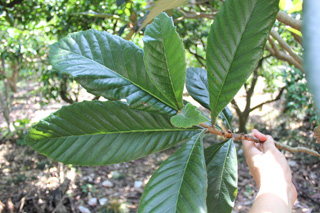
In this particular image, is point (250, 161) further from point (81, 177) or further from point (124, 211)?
point (81, 177)

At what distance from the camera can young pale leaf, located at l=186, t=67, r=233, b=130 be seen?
2.54 feet

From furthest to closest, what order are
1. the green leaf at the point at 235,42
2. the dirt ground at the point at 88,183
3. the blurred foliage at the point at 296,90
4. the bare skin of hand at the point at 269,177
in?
the blurred foliage at the point at 296,90 < the dirt ground at the point at 88,183 < the bare skin of hand at the point at 269,177 < the green leaf at the point at 235,42

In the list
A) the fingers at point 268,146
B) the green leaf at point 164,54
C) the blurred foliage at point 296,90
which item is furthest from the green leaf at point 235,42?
the blurred foliage at point 296,90

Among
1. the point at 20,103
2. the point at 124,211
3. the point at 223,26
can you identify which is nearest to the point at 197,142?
the point at 223,26

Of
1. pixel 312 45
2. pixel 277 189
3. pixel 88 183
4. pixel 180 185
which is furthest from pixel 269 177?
pixel 88 183

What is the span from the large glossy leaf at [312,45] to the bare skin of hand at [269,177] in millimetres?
496

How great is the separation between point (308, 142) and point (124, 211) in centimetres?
213

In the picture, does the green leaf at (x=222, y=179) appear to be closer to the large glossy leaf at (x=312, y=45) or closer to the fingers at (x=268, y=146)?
the fingers at (x=268, y=146)

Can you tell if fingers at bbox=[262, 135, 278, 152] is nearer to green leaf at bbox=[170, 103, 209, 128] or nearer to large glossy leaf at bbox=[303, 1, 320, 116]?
green leaf at bbox=[170, 103, 209, 128]

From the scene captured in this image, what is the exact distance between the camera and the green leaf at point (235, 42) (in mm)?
474

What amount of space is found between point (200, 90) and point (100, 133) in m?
0.31

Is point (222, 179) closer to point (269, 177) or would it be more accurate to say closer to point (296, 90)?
point (269, 177)

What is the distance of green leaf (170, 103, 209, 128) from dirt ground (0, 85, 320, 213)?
201 cm

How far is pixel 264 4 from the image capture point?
1.50 feet
